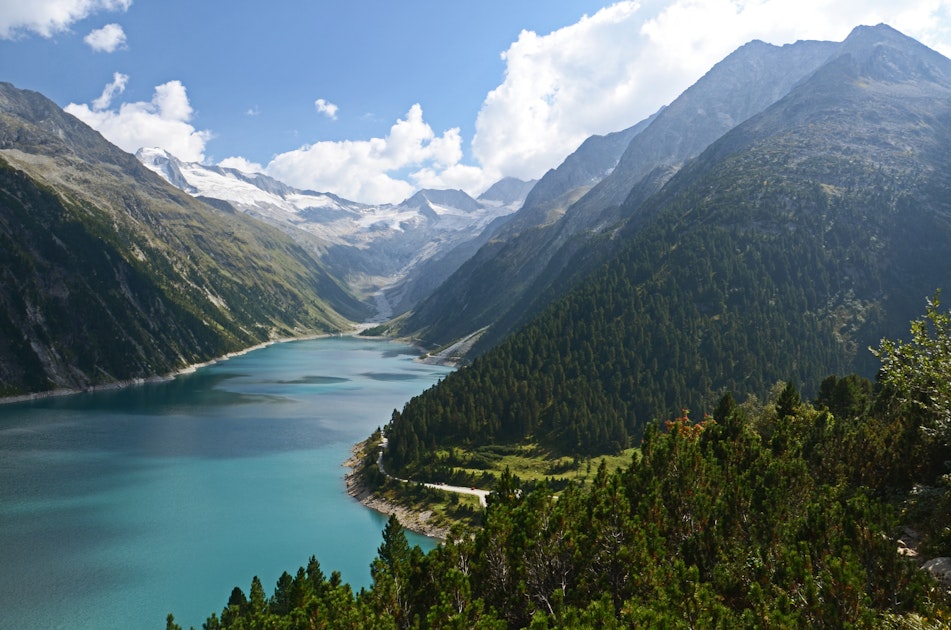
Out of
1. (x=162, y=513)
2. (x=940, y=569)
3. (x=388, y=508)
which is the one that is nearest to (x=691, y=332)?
(x=388, y=508)

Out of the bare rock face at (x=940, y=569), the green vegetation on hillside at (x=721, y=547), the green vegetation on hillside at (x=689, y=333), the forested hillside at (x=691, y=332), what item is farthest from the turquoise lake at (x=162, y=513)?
the bare rock face at (x=940, y=569)

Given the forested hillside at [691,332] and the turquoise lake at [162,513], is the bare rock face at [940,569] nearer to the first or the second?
the turquoise lake at [162,513]

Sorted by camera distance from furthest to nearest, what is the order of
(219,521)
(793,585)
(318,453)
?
(318,453) < (219,521) < (793,585)

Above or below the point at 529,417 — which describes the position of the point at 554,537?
above

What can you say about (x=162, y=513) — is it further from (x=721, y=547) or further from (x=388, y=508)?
(x=721, y=547)

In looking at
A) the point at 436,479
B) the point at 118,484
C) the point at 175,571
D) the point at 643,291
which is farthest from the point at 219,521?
the point at 643,291

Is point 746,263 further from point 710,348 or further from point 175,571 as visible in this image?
point 175,571
